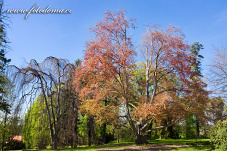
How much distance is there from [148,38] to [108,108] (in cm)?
602

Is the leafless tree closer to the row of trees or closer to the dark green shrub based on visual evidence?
the row of trees

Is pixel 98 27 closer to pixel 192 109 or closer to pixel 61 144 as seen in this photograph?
pixel 192 109

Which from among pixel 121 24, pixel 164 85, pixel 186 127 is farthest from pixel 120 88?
pixel 186 127

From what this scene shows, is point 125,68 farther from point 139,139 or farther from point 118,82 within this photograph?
point 139,139

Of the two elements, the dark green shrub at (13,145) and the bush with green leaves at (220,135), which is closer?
the bush with green leaves at (220,135)

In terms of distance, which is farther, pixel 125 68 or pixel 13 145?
pixel 13 145

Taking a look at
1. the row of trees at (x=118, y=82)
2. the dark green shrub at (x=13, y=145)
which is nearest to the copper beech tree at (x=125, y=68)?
the row of trees at (x=118, y=82)

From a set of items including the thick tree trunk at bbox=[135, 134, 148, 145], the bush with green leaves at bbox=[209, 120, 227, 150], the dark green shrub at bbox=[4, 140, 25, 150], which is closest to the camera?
the bush with green leaves at bbox=[209, 120, 227, 150]

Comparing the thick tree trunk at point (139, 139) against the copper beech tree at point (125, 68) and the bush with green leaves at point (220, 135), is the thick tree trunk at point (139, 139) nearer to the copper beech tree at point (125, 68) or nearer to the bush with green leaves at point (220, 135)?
the copper beech tree at point (125, 68)

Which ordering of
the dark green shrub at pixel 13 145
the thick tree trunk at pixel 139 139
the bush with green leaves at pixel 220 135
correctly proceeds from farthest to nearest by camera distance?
the dark green shrub at pixel 13 145 → the thick tree trunk at pixel 139 139 → the bush with green leaves at pixel 220 135

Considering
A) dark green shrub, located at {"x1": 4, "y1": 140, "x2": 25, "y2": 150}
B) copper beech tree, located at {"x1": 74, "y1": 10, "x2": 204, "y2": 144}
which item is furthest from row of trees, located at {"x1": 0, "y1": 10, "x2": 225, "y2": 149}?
dark green shrub, located at {"x1": 4, "y1": 140, "x2": 25, "y2": 150}

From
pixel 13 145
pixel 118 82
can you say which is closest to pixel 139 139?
pixel 118 82

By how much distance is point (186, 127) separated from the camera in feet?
82.0

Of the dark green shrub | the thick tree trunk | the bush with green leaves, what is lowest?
the dark green shrub
